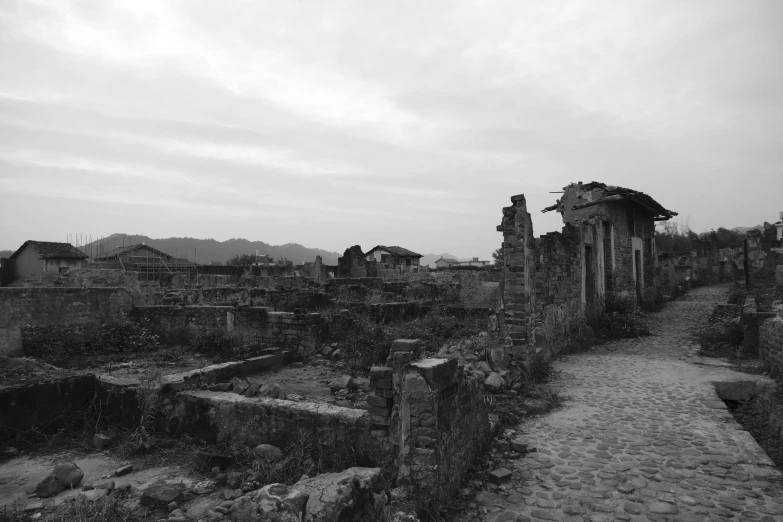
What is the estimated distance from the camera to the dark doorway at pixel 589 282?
12898 mm

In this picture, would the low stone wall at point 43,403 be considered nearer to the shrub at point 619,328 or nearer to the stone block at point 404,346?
the stone block at point 404,346

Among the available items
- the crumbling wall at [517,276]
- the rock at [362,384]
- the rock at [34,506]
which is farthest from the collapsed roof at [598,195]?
the rock at [34,506]

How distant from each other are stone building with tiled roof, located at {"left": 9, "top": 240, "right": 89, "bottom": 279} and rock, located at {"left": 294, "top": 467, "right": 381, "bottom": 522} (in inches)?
1088

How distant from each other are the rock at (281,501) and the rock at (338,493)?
0.34 feet

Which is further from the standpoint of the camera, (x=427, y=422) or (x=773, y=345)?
(x=773, y=345)

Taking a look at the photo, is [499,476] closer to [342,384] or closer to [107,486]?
[342,384]

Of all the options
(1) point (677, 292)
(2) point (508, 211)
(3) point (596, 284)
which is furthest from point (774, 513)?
(1) point (677, 292)

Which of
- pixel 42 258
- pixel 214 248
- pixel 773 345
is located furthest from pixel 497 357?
pixel 214 248

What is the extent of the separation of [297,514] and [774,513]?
388cm

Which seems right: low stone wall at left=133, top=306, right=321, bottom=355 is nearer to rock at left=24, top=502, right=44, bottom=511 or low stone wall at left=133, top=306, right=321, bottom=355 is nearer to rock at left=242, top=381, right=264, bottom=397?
rock at left=242, top=381, right=264, bottom=397

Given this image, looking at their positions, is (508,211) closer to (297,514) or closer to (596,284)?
(596,284)

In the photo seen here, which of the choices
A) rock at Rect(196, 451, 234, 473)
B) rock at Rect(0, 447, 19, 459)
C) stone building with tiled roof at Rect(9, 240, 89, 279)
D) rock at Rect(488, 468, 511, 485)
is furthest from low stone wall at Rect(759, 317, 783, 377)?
stone building with tiled roof at Rect(9, 240, 89, 279)

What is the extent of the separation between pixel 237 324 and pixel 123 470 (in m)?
5.63

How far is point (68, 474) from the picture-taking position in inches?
171
